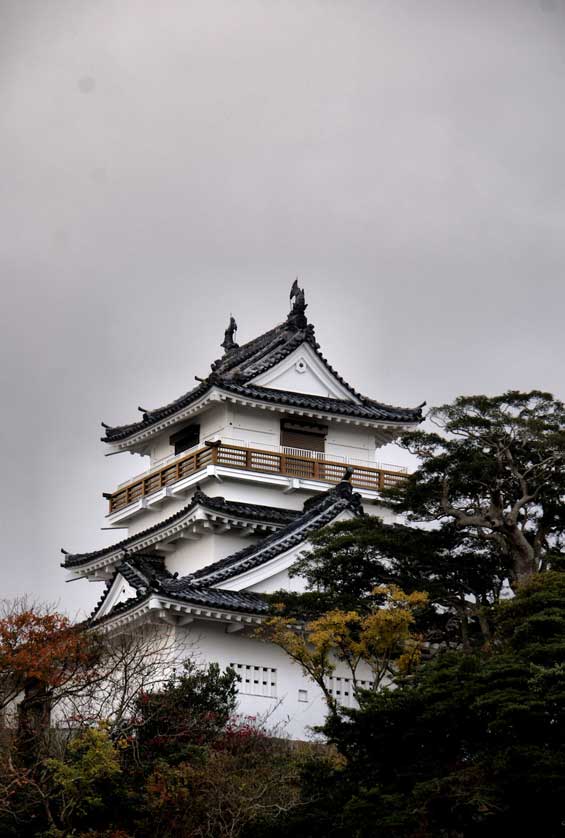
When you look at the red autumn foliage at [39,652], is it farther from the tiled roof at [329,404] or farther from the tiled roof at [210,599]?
the tiled roof at [329,404]

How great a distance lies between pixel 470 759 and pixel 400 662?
669 centimetres

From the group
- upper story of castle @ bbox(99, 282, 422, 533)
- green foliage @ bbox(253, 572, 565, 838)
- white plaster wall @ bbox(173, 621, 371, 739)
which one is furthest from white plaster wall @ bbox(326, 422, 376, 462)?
green foliage @ bbox(253, 572, 565, 838)

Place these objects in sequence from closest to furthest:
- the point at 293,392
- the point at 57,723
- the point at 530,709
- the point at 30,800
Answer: the point at 530,709 < the point at 30,800 < the point at 57,723 < the point at 293,392

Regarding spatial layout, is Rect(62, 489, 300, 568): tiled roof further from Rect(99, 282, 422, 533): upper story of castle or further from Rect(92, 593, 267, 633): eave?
Rect(92, 593, 267, 633): eave

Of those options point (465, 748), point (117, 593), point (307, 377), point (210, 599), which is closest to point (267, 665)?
point (210, 599)

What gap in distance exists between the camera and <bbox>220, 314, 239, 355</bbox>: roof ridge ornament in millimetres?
46406

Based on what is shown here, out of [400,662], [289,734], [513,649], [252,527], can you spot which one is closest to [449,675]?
[513,649]

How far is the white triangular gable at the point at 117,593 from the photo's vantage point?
3694 centimetres

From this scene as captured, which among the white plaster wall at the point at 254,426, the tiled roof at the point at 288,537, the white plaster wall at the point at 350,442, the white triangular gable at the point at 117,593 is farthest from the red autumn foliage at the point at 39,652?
the white plaster wall at the point at 350,442

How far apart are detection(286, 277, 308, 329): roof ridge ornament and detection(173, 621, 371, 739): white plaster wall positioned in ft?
45.3

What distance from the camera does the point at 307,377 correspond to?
4203cm

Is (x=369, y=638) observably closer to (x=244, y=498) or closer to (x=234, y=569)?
(x=234, y=569)

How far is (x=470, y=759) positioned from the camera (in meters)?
19.8

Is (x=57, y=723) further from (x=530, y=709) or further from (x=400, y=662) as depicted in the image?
(x=530, y=709)
